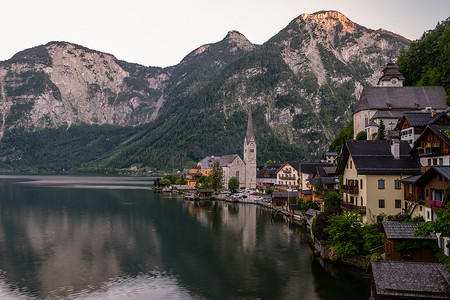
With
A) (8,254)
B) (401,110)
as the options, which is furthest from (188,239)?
(401,110)

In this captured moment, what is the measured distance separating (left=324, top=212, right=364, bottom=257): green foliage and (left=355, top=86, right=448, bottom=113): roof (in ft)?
163

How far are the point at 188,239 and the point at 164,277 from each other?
22084mm

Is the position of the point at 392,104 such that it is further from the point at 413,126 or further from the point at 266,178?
the point at 266,178

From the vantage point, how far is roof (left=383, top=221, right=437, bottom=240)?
34531 millimetres

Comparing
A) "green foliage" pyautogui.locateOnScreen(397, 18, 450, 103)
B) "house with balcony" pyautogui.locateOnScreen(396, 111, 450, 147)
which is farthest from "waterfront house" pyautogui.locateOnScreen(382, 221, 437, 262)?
"green foliage" pyautogui.locateOnScreen(397, 18, 450, 103)

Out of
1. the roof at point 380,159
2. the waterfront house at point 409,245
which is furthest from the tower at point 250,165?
the waterfront house at point 409,245

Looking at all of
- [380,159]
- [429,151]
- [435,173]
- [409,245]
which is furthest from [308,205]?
[409,245]

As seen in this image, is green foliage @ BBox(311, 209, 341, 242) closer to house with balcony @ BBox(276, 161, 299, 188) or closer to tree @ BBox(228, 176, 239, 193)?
house with balcony @ BBox(276, 161, 299, 188)

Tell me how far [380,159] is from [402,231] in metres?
13.9

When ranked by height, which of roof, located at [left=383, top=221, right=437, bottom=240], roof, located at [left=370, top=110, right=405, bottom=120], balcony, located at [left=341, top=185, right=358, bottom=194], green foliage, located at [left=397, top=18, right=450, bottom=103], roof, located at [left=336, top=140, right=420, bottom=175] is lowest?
roof, located at [left=383, top=221, right=437, bottom=240]

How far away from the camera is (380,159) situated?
47.8 meters

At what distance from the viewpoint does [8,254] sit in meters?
55.3

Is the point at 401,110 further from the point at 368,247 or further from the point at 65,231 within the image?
the point at 65,231

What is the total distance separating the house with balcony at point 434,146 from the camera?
1526 inches
